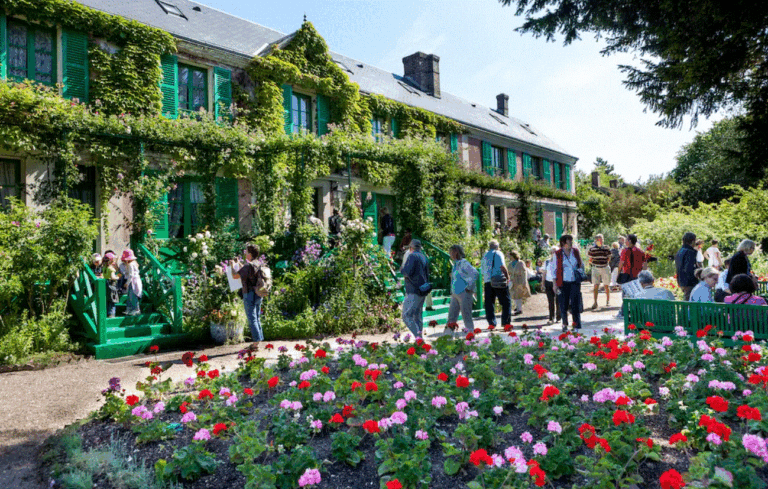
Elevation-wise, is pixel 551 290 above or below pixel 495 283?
below

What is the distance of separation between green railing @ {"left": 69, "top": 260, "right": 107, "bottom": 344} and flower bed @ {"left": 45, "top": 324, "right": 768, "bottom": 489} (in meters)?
3.25

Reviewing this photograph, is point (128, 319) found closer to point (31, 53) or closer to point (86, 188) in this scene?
point (86, 188)

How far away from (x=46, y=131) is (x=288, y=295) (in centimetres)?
503

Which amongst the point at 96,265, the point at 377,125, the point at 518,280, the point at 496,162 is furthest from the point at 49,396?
the point at 496,162

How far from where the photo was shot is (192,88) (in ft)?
38.8

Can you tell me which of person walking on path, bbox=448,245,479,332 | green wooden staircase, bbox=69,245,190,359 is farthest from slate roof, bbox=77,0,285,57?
person walking on path, bbox=448,245,479,332

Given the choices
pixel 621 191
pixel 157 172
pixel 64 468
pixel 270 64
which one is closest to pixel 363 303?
pixel 157 172

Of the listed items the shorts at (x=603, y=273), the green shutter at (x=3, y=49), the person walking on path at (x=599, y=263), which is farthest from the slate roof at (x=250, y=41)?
the shorts at (x=603, y=273)

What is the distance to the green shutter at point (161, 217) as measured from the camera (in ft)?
34.2

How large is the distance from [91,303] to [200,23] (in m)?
8.61

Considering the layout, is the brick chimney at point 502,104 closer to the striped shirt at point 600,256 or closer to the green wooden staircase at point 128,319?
the striped shirt at point 600,256

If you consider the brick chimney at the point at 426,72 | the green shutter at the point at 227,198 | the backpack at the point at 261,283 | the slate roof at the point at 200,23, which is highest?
the brick chimney at the point at 426,72

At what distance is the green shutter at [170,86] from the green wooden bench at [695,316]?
9806 mm

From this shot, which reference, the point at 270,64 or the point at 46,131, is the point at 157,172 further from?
the point at 270,64
